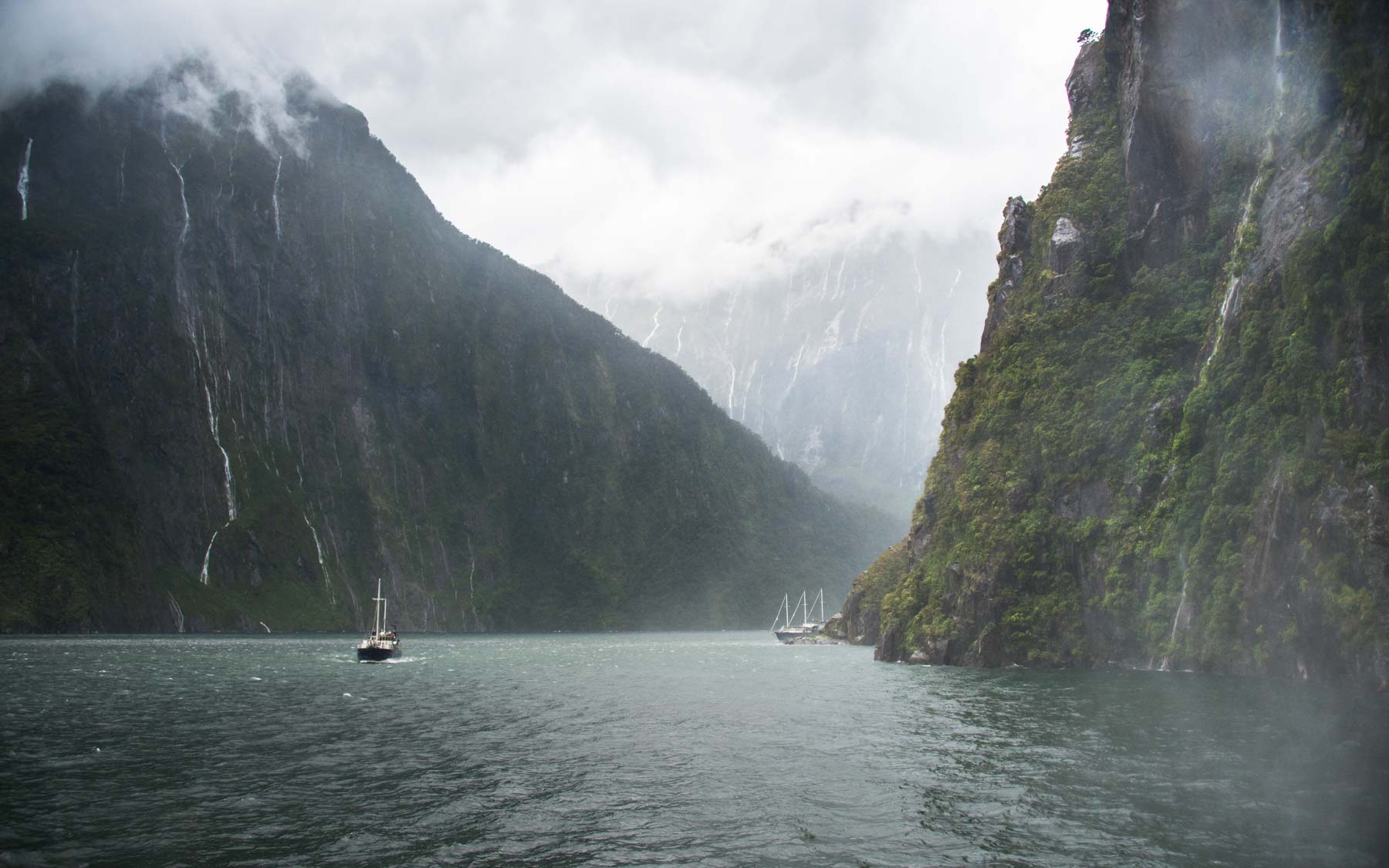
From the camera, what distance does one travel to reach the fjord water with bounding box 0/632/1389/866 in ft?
87.5

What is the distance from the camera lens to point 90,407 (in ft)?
639

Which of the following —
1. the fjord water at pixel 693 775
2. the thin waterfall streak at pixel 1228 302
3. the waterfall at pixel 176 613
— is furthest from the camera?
the waterfall at pixel 176 613

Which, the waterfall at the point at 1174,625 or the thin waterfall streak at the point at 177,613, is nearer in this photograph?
the waterfall at the point at 1174,625

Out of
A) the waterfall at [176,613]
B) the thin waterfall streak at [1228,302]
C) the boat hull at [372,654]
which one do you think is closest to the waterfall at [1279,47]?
the thin waterfall streak at [1228,302]

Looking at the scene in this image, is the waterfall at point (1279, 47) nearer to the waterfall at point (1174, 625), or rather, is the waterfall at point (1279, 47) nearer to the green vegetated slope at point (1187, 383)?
the green vegetated slope at point (1187, 383)

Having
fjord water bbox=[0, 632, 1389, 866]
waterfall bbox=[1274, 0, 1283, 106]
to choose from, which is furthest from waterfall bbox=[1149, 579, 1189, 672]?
waterfall bbox=[1274, 0, 1283, 106]

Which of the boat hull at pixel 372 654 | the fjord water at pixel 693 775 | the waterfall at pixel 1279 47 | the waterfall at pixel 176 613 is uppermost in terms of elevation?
the waterfall at pixel 1279 47

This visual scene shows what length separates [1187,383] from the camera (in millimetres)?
84750

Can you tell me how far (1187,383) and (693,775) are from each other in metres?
64.6

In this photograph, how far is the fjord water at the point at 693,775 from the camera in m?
26.7

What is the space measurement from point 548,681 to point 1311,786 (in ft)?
194

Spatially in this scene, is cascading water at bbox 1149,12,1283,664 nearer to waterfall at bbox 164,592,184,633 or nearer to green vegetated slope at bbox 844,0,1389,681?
green vegetated slope at bbox 844,0,1389,681

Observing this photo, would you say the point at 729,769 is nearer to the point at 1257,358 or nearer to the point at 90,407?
the point at 1257,358

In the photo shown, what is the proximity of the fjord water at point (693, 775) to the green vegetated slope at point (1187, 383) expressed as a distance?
8.89 meters
